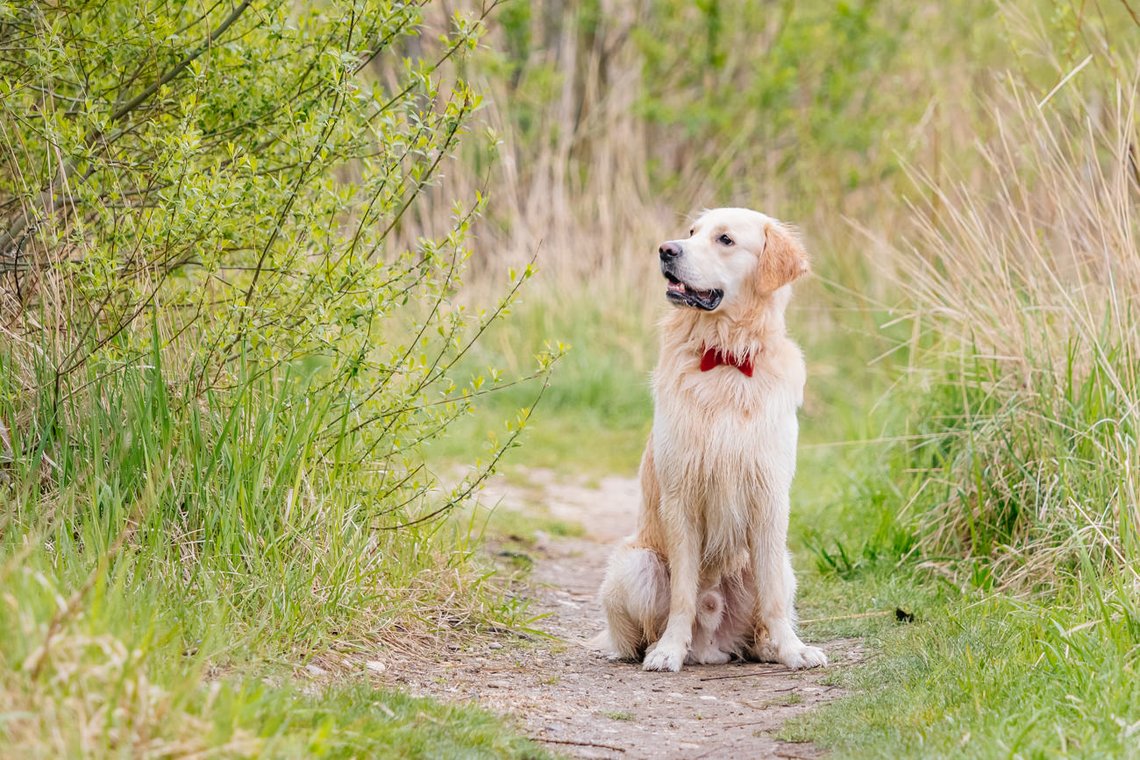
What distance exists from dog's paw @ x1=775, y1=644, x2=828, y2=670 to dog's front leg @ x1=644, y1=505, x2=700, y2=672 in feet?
1.14

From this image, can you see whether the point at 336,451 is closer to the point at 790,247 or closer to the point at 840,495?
the point at 790,247

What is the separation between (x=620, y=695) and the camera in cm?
407

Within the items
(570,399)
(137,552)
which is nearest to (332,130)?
(137,552)

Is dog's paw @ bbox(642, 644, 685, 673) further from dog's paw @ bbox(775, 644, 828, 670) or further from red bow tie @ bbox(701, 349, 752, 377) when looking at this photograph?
red bow tie @ bbox(701, 349, 752, 377)

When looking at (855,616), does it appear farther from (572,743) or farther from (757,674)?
(572,743)

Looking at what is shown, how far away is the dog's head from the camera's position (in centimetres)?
452

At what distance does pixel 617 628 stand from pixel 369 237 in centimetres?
165

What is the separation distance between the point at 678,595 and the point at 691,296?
106 cm

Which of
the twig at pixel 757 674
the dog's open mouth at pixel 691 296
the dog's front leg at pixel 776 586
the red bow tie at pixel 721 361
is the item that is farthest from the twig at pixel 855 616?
the dog's open mouth at pixel 691 296

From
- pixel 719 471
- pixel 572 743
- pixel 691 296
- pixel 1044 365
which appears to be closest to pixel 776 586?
pixel 719 471

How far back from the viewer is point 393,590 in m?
4.41

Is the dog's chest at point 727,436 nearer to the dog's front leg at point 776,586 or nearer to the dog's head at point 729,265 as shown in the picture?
the dog's front leg at point 776,586

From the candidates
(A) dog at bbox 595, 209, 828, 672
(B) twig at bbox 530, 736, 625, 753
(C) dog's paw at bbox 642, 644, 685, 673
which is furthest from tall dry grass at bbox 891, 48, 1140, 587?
(B) twig at bbox 530, 736, 625, 753

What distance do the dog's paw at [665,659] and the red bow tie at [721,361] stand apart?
100cm
